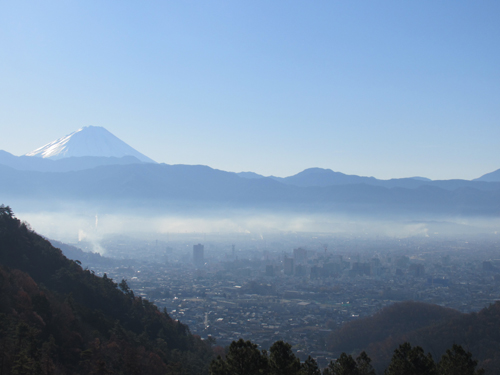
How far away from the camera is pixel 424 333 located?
65.7 ft

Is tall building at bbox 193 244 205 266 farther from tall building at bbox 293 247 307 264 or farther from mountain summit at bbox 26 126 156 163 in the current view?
mountain summit at bbox 26 126 156 163

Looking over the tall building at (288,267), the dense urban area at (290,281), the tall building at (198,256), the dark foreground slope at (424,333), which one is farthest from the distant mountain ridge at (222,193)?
the dark foreground slope at (424,333)

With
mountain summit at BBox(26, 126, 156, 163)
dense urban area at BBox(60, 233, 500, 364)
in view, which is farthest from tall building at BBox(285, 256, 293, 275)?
mountain summit at BBox(26, 126, 156, 163)

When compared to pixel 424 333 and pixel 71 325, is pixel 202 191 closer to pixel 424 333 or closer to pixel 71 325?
pixel 424 333

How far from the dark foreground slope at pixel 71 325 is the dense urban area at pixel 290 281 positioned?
4.90 meters

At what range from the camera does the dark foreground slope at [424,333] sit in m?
17.9

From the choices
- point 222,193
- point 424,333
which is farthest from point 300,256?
point 222,193

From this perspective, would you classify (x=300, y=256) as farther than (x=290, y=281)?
Yes

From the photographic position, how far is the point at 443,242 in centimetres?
Answer: 6875

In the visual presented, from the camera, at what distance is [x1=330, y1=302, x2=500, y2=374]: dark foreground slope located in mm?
17922

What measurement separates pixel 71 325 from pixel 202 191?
99.2 meters

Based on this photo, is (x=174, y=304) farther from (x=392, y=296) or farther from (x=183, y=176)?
(x=183, y=176)

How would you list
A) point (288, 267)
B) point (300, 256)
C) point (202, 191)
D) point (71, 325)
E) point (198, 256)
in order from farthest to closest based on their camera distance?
point (202, 191)
point (300, 256)
point (198, 256)
point (288, 267)
point (71, 325)

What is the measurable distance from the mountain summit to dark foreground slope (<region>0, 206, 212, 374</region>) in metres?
124
